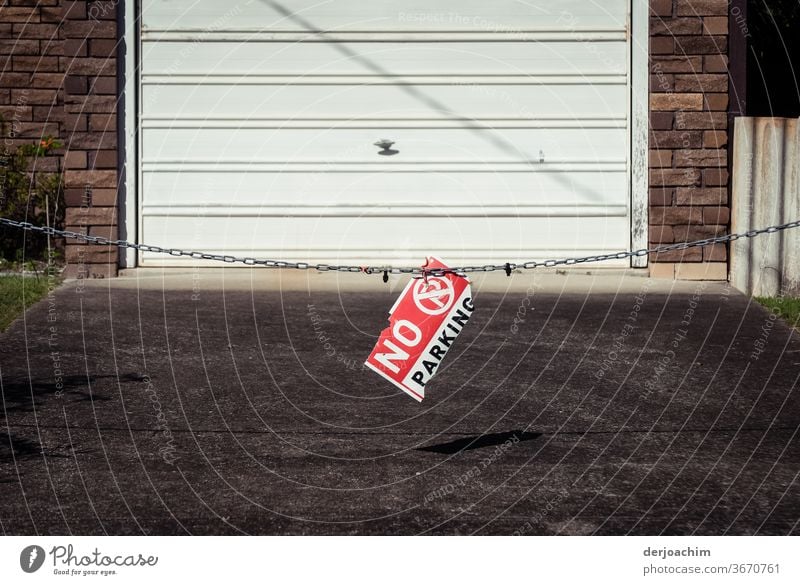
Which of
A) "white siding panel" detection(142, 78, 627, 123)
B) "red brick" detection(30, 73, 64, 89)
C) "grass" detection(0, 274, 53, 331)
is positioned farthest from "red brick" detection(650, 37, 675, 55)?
"grass" detection(0, 274, 53, 331)

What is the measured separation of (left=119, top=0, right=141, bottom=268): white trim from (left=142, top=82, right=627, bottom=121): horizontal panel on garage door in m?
0.15

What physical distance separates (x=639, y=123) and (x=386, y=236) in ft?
8.43

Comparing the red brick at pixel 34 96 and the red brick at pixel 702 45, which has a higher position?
the red brick at pixel 702 45

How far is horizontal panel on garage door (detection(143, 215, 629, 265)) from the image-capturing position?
1228 centimetres

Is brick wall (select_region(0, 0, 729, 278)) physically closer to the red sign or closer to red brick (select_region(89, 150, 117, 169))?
red brick (select_region(89, 150, 117, 169))

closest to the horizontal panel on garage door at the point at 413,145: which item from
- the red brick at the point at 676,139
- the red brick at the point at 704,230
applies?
the red brick at the point at 676,139

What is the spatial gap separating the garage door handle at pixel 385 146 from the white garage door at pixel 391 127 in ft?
0.09

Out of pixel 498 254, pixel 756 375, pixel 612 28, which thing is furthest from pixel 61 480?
pixel 612 28

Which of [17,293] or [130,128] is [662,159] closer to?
[130,128]

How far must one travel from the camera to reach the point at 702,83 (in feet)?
39.5

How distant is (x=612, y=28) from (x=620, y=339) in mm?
3850

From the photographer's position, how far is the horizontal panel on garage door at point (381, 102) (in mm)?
12305

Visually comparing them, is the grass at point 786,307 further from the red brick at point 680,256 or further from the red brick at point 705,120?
the red brick at point 705,120
